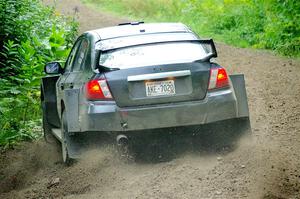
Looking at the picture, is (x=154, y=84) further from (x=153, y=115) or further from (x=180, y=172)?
(x=180, y=172)

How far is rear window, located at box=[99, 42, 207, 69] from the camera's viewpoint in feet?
23.6

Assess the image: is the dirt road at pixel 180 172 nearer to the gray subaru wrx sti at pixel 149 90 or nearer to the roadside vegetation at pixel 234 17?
the gray subaru wrx sti at pixel 149 90

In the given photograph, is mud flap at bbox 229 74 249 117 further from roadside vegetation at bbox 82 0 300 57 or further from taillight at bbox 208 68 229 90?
roadside vegetation at bbox 82 0 300 57

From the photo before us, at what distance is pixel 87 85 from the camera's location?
718 centimetres

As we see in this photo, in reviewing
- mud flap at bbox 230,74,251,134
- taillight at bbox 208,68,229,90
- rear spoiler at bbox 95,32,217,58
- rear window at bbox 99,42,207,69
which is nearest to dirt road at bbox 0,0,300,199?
mud flap at bbox 230,74,251,134

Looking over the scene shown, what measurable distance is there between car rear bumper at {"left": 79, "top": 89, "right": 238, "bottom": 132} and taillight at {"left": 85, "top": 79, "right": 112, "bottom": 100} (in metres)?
0.07

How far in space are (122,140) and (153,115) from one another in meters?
0.43

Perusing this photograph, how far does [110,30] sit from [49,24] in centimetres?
975

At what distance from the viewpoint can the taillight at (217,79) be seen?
23.5 feet

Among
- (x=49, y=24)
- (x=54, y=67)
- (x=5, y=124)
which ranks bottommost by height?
(x=49, y=24)

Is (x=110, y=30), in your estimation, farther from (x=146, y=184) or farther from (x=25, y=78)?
(x=25, y=78)

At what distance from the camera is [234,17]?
2294 cm

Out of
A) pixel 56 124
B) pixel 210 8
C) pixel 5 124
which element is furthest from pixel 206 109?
pixel 210 8

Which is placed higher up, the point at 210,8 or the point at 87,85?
the point at 87,85
